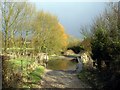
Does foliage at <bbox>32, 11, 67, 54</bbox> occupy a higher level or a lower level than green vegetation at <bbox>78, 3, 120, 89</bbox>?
higher

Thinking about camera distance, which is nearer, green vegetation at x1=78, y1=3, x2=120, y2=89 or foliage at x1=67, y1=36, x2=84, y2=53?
green vegetation at x1=78, y1=3, x2=120, y2=89

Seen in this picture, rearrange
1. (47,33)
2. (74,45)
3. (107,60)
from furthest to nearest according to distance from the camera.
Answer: (74,45) < (47,33) < (107,60)

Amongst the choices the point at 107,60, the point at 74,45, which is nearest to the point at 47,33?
the point at 74,45

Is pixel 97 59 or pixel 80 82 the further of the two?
pixel 97 59

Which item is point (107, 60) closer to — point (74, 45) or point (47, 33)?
point (47, 33)

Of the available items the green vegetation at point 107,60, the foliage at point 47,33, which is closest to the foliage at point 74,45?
the foliage at point 47,33

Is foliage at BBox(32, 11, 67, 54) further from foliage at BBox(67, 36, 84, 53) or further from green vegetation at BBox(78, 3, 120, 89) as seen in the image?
green vegetation at BBox(78, 3, 120, 89)

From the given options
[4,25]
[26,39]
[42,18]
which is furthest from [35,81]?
[42,18]

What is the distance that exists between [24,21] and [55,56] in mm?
11830

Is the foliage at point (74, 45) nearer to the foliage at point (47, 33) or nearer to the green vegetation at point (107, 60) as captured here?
the foliage at point (47, 33)

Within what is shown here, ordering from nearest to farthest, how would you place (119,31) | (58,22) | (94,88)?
(94,88) → (119,31) → (58,22)

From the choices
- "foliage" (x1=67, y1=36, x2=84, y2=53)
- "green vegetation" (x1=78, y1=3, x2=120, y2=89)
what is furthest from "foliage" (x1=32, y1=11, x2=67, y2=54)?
"green vegetation" (x1=78, y1=3, x2=120, y2=89)

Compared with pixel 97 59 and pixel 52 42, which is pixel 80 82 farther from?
pixel 52 42

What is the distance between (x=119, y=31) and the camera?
1692cm
